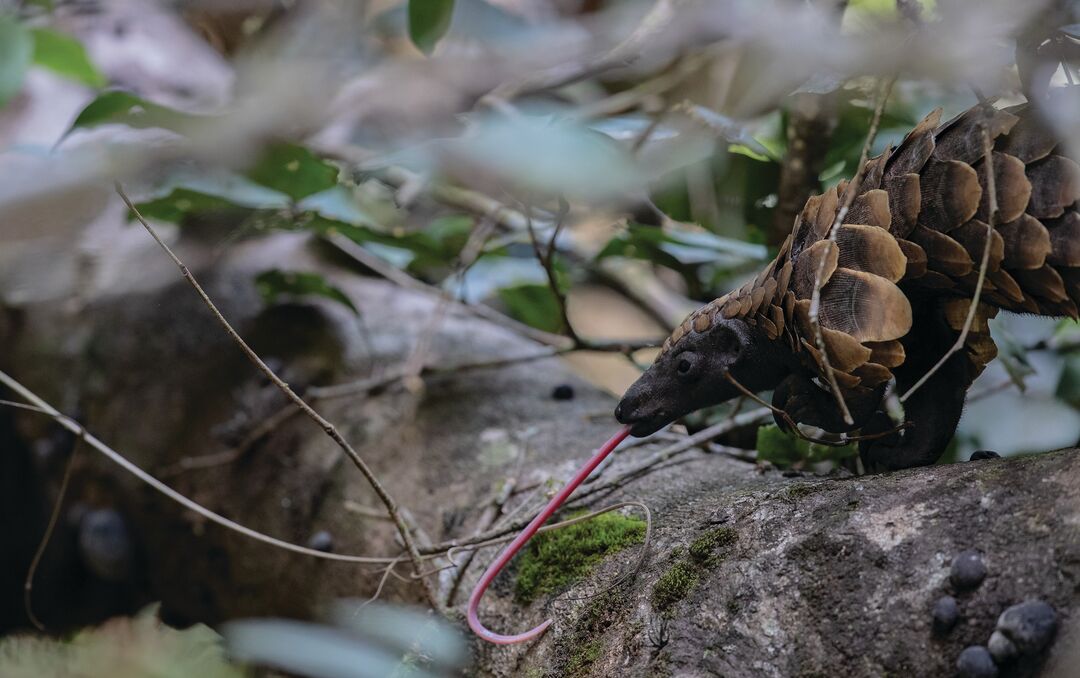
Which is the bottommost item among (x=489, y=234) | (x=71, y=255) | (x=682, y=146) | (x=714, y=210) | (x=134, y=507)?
(x=134, y=507)

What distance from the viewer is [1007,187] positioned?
1.05 meters

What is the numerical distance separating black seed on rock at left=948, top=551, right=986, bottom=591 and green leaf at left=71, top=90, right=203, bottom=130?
170cm

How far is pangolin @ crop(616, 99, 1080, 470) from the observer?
1.05 m

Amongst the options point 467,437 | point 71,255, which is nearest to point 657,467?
point 467,437

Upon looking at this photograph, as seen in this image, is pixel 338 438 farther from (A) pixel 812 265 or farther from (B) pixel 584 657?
(A) pixel 812 265

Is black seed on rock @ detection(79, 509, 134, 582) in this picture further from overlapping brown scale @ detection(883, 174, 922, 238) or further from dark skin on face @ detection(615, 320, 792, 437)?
overlapping brown scale @ detection(883, 174, 922, 238)

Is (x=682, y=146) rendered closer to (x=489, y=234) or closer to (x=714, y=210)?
(x=714, y=210)

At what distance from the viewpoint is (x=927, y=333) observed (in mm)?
1250

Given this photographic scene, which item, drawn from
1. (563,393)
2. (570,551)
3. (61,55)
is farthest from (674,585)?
(61,55)

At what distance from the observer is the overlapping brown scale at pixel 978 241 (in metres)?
1.07

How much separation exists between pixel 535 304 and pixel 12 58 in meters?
1.44

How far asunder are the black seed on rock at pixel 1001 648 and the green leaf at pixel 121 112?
1.76m

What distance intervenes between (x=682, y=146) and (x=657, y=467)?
712 mm

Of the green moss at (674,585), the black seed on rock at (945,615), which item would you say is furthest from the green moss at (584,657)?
the black seed on rock at (945,615)
